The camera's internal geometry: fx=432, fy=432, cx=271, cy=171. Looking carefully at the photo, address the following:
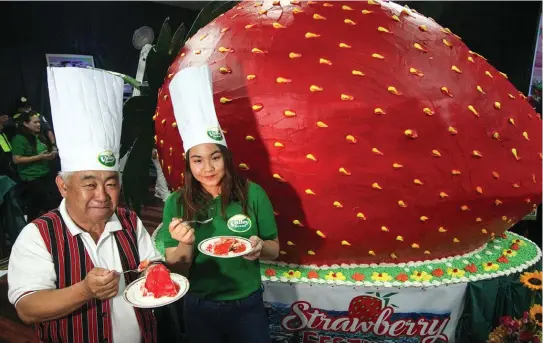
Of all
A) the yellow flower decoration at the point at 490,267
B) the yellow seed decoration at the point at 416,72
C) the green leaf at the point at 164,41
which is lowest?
the yellow flower decoration at the point at 490,267

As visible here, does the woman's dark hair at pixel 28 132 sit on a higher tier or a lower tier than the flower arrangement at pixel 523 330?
higher

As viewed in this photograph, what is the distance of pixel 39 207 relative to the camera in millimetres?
4180

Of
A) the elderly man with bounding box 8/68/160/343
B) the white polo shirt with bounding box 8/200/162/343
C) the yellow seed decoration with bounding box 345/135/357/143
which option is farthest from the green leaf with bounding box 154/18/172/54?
the white polo shirt with bounding box 8/200/162/343

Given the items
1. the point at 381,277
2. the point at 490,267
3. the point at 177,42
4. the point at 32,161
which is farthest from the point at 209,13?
the point at 32,161

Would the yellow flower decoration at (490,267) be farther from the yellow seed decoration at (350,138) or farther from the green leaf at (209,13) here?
the green leaf at (209,13)

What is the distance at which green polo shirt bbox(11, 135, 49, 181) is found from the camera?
4016 millimetres

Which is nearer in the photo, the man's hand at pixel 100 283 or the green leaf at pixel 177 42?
the man's hand at pixel 100 283

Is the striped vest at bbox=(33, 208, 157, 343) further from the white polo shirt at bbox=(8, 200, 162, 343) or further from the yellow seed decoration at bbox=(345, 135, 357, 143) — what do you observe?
the yellow seed decoration at bbox=(345, 135, 357, 143)

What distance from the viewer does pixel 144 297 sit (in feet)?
3.96

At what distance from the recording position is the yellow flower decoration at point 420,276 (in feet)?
6.92

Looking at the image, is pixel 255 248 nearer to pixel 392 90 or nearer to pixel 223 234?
pixel 223 234

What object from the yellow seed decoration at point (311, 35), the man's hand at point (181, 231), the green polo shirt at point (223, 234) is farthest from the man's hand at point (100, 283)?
the yellow seed decoration at point (311, 35)

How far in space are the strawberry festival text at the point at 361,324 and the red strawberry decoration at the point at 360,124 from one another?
305 mm

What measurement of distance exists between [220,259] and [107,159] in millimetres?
516
